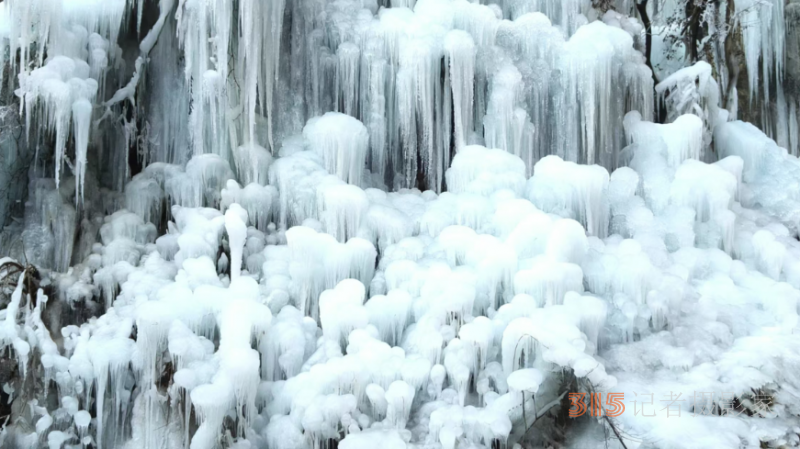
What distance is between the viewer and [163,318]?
4.73 metres

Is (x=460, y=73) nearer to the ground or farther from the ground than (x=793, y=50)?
nearer to the ground

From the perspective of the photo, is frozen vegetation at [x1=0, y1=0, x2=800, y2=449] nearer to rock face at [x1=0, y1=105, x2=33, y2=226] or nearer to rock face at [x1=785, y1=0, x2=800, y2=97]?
rock face at [x1=0, y1=105, x2=33, y2=226]

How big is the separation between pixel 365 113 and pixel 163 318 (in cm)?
268

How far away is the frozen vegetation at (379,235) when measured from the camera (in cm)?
453

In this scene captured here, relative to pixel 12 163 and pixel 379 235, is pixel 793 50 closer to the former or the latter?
pixel 379 235

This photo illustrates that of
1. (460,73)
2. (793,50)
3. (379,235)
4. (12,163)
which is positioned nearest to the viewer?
(379,235)

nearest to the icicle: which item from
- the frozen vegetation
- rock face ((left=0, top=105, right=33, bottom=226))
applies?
the frozen vegetation

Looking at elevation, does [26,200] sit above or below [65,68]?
below

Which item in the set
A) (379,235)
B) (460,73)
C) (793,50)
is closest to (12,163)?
(379,235)

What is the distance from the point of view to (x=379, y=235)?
5.64m

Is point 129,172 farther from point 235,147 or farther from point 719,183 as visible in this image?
point 719,183

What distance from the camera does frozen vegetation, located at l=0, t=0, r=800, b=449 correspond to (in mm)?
4531

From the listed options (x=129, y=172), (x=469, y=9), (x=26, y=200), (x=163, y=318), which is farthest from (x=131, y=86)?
(x=469, y=9)

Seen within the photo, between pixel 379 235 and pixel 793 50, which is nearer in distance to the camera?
pixel 379 235
